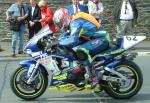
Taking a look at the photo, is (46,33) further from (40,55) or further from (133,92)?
(133,92)

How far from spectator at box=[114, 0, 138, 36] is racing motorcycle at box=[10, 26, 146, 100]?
6.98m

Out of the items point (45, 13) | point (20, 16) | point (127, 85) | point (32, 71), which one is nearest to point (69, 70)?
point (32, 71)

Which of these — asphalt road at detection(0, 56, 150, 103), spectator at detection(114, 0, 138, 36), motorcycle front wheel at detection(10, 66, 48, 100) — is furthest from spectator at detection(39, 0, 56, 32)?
motorcycle front wheel at detection(10, 66, 48, 100)

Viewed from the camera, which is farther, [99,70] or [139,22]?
[139,22]

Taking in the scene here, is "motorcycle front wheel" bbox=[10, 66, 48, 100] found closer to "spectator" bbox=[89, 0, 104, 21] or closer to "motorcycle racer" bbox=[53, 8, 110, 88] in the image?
"motorcycle racer" bbox=[53, 8, 110, 88]

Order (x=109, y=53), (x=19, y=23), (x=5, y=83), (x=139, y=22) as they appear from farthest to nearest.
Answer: (x=139, y=22), (x=19, y=23), (x=5, y=83), (x=109, y=53)

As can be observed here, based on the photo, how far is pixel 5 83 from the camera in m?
11.0

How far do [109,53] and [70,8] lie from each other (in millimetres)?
1086

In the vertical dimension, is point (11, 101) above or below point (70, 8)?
below

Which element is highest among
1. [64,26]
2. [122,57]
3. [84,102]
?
[64,26]

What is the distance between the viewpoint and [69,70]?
9062 mm

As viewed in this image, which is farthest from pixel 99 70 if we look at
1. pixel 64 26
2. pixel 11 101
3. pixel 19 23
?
pixel 19 23

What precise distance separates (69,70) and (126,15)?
7.41 meters

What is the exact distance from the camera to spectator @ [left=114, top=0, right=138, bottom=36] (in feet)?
52.5
